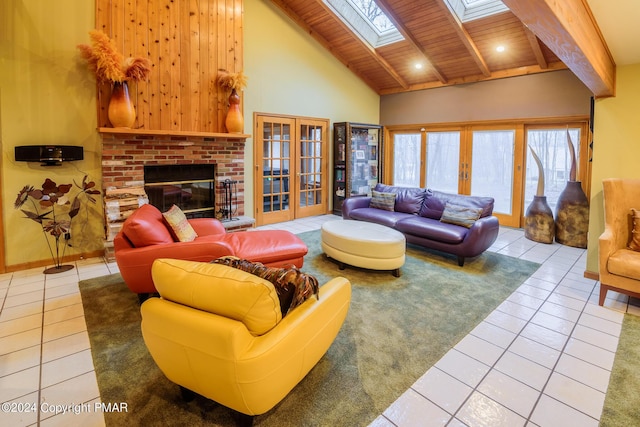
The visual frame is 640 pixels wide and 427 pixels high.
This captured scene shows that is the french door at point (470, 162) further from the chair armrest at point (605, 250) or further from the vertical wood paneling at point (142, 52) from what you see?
the vertical wood paneling at point (142, 52)

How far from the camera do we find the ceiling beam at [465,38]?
4.95 metres

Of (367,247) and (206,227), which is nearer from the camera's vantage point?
(367,247)

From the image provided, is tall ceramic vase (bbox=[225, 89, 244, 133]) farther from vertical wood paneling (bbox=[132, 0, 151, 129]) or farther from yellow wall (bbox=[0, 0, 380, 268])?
yellow wall (bbox=[0, 0, 380, 268])

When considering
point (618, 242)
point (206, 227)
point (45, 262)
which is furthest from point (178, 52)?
point (618, 242)

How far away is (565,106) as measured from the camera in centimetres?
539

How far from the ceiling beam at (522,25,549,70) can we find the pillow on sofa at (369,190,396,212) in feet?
9.58

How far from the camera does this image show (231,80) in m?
5.11

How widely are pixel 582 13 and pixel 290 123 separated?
4.75 metres

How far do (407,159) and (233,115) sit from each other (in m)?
4.26

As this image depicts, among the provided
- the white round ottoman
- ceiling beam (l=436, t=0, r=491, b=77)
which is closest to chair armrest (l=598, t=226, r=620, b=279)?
the white round ottoman

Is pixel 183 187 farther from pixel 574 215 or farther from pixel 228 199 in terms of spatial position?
pixel 574 215

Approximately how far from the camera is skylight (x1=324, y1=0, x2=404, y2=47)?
6.05 meters

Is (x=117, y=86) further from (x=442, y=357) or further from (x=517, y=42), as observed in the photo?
(x=517, y=42)

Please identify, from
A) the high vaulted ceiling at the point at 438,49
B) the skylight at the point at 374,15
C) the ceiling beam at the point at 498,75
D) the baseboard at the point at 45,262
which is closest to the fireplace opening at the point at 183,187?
the baseboard at the point at 45,262
